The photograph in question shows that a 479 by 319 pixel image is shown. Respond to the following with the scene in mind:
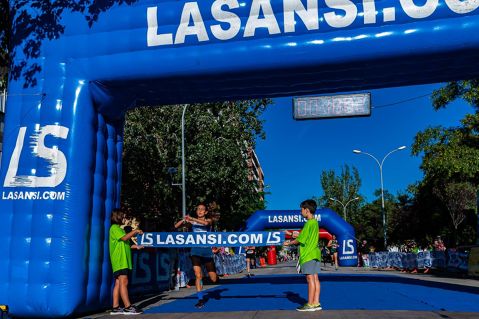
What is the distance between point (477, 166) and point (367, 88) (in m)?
15.7

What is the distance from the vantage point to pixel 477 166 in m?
21.1

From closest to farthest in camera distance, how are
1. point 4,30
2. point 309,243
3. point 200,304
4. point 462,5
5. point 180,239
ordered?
point 462,5 < point 309,243 < point 200,304 < point 180,239 < point 4,30

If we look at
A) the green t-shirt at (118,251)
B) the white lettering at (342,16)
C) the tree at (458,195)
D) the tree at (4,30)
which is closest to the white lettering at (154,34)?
the white lettering at (342,16)

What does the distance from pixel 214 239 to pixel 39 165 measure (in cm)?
284

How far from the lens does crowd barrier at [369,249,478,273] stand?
15.9 metres

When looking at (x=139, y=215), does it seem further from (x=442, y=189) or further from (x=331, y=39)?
(x=331, y=39)

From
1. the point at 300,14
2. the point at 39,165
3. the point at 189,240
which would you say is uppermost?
the point at 300,14

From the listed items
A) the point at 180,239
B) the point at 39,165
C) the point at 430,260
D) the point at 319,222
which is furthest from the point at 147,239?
the point at 319,222

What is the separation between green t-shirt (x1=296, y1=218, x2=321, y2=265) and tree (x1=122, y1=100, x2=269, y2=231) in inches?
651

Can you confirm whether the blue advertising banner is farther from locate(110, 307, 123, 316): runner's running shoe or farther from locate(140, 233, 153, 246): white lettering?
locate(110, 307, 123, 316): runner's running shoe

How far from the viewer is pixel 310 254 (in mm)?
6852

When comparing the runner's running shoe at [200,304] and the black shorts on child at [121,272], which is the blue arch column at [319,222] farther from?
the black shorts on child at [121,272]

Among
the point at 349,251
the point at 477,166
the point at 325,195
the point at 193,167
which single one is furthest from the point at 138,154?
the point at 325,195

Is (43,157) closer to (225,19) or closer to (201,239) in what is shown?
(201,239)
